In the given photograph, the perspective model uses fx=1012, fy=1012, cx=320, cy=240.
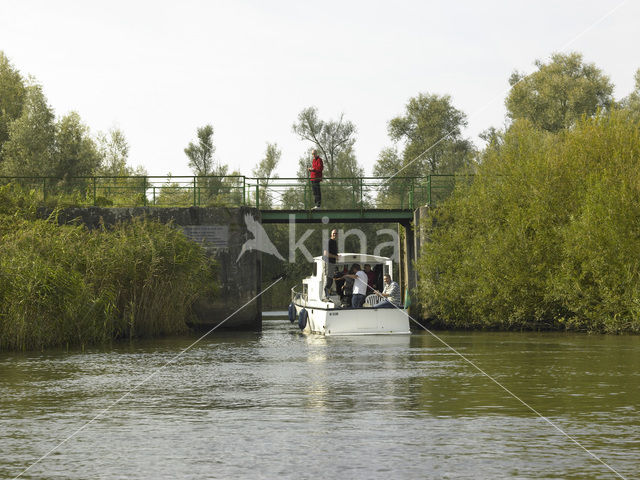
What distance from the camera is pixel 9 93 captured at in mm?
71688

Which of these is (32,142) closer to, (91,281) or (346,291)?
(91,281)

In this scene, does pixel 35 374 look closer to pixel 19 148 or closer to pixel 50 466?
pixel 50 466

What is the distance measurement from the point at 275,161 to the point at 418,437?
6782 centimetres

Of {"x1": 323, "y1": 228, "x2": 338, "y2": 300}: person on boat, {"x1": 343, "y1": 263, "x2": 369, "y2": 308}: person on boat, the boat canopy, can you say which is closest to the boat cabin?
the boat canopy

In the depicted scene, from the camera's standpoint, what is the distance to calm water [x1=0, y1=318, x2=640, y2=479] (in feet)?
32.1

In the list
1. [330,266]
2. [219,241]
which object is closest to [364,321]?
[330,266]

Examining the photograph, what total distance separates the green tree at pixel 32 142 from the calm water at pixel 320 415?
143ft

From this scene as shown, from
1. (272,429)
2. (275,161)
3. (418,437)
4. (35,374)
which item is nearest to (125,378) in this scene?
(35,374)

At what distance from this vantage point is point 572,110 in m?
64.2

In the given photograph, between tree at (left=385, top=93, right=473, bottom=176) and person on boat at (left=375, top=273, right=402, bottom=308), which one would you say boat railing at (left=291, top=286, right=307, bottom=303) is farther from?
tree at (left=385, top=93, right=473, bottom=176)

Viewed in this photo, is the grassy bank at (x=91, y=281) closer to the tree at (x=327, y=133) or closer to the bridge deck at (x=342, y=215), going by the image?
the bridge deck at (x=342, y=215)

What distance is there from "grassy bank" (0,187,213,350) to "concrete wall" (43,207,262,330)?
1228 mm

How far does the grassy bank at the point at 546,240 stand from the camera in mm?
32750

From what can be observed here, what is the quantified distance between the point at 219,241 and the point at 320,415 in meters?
25.5
